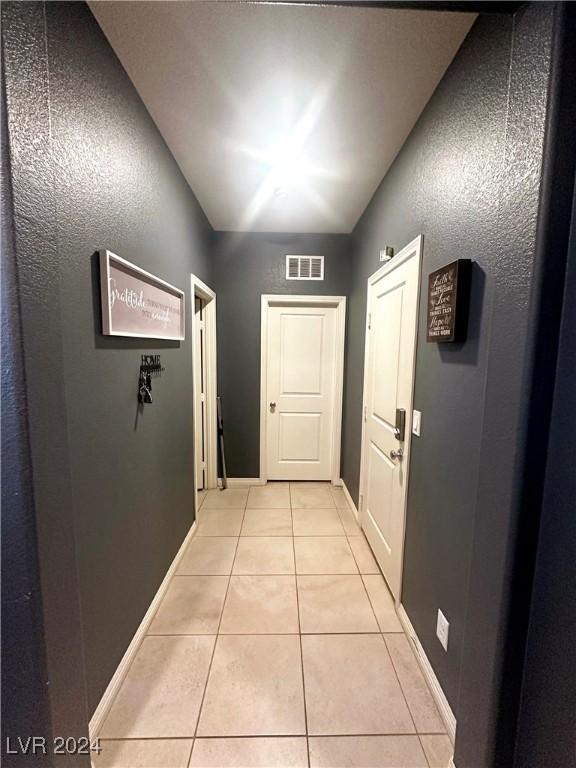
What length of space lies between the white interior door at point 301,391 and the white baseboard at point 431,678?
1769mm

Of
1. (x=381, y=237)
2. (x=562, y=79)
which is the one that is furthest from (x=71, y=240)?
(x=381, y=237)

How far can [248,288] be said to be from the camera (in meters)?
3.00

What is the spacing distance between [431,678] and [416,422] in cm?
109

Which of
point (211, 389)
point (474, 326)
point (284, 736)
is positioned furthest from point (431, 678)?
point (211, 389)

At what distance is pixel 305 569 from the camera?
1.97 meters

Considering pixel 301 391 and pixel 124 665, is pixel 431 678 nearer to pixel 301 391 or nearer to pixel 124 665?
pixel 124 665

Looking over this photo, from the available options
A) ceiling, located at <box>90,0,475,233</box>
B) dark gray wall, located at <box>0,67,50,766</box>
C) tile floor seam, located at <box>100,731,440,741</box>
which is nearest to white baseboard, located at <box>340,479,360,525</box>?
tile floor seam, located at <box>100,731,440,741</box>

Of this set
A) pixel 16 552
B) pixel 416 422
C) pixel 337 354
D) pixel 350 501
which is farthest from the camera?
pixel 337 354

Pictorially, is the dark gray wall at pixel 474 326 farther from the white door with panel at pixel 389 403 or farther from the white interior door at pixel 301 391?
the white interior door at pixel 301 391

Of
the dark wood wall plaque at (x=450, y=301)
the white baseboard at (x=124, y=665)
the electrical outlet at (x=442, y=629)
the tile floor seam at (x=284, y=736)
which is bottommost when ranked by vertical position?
the tile floor seam at (x=284, y=736)

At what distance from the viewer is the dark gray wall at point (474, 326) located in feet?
2.53

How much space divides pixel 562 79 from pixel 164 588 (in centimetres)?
259

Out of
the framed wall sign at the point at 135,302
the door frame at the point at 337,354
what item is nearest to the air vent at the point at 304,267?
the door frame at the point at 337,354

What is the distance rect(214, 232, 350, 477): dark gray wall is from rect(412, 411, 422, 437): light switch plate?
1.89 m
